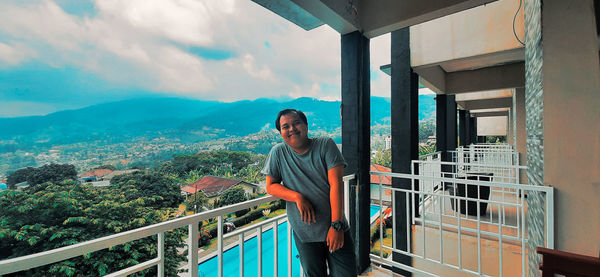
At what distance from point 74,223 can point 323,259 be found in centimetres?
1215

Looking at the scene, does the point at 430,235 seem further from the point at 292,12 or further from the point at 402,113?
the point at 292,12

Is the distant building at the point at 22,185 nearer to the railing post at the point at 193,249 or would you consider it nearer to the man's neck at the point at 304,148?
the railing post at the point at 193,249

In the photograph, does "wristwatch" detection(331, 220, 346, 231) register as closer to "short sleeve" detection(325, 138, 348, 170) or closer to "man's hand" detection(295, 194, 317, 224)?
"man's hand" detection(295, 194, 317, 224)

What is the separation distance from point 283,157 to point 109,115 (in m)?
16.3

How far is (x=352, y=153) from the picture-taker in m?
2.13

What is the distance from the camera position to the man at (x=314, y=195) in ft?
3.85

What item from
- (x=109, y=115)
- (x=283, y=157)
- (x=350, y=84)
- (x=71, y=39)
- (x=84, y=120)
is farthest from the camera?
(x=109, y=115)

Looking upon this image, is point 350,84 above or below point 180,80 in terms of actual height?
below

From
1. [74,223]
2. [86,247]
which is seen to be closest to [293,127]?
[86,247]

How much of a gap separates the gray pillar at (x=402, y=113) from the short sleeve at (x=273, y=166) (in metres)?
3.09

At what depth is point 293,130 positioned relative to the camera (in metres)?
1.21

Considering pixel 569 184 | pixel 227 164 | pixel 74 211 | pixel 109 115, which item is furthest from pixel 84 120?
pixel 569 184

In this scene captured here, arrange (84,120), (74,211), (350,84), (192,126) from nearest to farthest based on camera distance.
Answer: (350,84)
(74,211)
(84,120)
(192,126)

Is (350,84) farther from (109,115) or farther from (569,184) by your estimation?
(109,115)
